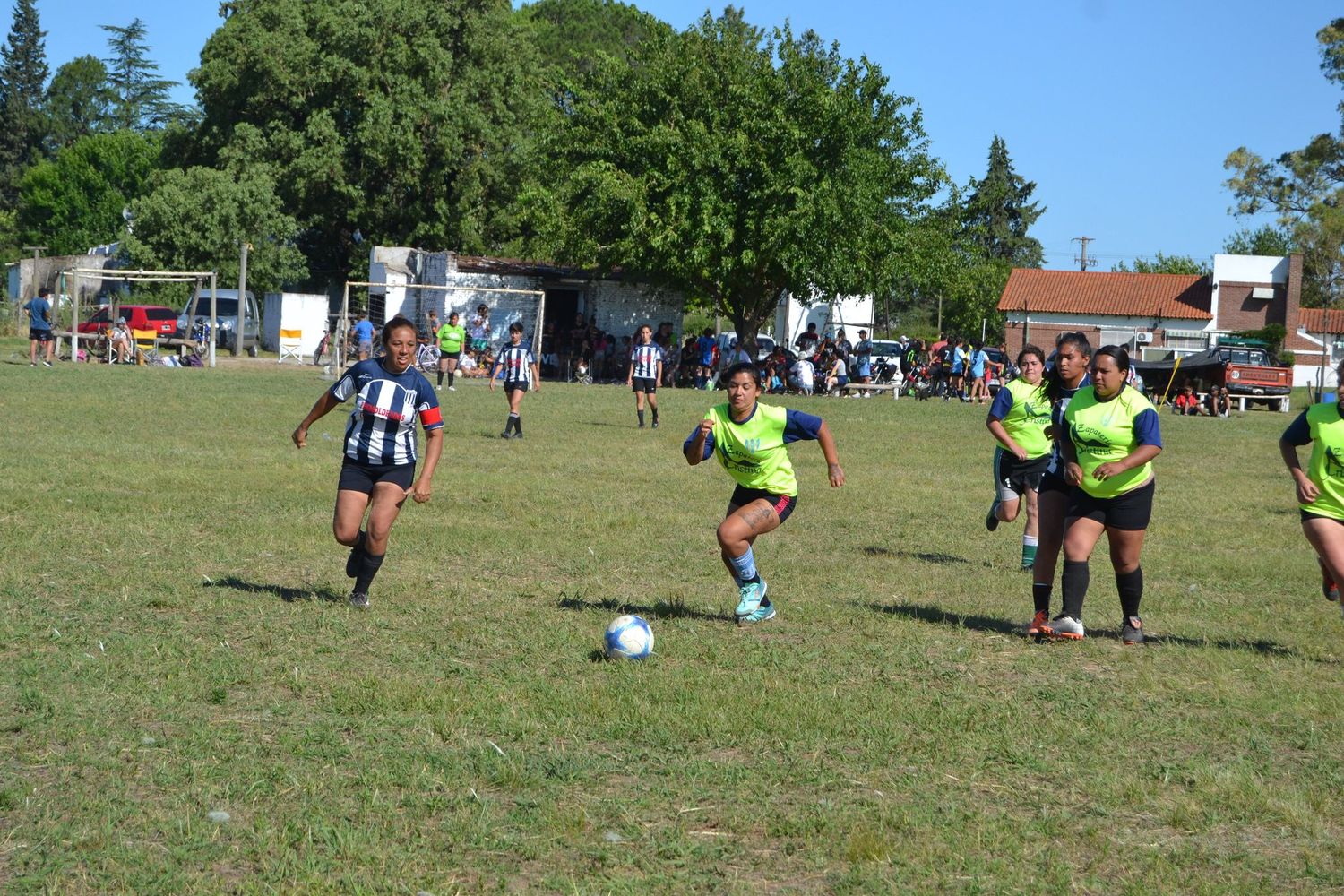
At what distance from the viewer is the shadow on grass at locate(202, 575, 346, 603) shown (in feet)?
29.8

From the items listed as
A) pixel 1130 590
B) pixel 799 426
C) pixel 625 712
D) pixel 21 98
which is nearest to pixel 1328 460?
pixel 1130 590

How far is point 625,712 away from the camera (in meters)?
6.50

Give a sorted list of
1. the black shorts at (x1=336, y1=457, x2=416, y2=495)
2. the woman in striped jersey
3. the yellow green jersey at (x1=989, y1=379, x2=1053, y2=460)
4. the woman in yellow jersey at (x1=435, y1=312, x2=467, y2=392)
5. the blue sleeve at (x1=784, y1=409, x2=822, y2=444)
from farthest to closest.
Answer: the woman in yellow jersey at (x1=435, y1=312, x2=467, y2=392)
the woman in striped jersey
the yellow green jersey at (x1=989, y1=379, x2=1053, y2=460)
the black shorts at (x1=336, y1=457, x2=416, y2=495)
the blue sleeve at (x1=784, y1=409, x2=822, y2=444)

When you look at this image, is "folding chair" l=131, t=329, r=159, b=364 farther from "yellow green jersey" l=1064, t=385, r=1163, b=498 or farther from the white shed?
"yellow green jersey" l=1064, t=385, r=1163, b=498

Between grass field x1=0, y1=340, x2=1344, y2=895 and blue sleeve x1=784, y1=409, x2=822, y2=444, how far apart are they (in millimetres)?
1176

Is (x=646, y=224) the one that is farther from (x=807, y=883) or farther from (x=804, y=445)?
(x=807, y=883)

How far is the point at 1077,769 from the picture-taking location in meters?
5.91

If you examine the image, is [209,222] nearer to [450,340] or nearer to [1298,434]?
[450,340]

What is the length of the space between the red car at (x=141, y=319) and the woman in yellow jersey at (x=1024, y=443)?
34.3 meters

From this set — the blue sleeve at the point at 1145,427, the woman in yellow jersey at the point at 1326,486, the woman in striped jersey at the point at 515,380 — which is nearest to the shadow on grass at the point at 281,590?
the blue sleeve at the point at 1145,427

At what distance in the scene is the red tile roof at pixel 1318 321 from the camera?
72500mm

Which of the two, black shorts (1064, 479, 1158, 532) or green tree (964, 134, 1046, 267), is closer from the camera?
black shorts (1064, 479, 1158, 532)

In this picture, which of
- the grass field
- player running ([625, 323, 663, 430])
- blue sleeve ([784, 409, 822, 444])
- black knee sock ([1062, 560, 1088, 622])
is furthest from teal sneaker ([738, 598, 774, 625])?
player running ([625, 323, 663, 430])

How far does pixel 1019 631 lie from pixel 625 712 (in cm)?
329
